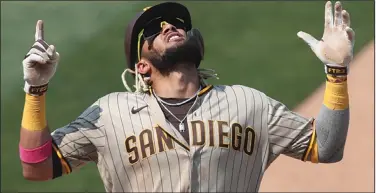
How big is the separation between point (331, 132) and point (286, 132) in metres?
0.25

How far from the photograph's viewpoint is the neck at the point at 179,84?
521 cm

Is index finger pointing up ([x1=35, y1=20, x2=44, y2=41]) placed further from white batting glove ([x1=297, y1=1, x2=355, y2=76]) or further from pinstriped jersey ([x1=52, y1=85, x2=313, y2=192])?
white batting glove ([x1=297, y1=1, x2=355, y2=76])

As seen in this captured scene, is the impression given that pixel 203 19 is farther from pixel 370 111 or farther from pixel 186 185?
pixel 186 185

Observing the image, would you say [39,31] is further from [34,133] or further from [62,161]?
[62,161]

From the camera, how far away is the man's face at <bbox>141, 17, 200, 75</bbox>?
5.20 m

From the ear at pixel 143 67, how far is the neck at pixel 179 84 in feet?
0.46

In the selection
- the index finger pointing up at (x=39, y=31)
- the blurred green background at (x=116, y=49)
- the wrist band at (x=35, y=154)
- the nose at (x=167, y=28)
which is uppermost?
the index finger pointing up at (x=39, y=31)

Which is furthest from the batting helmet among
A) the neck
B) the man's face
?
the neck

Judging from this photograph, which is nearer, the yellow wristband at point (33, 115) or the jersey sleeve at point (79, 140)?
the yellow wristband at point (33, 115)

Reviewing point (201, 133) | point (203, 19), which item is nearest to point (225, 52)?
point (203, 19)

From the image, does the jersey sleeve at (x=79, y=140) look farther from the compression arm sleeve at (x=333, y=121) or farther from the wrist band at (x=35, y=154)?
the compression arm sleeve at (x=333, y=121)

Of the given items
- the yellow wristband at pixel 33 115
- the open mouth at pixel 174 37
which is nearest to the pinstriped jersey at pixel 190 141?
the yellow wristband at pixel 33 115

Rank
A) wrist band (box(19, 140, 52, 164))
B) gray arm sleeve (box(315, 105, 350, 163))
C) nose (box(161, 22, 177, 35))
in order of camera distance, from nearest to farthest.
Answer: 1. wrist band (box(19, 140, 52, 164))
2. gray arm sleeve (box(315, 105, 350, 163))
3. nose (box(161, 22, 177, 35))

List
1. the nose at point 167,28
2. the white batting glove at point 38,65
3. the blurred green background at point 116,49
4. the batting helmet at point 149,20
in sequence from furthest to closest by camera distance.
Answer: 1. the blurred green background at point 116,49
2. the batting helmet at point 149,20
3. the nose at point 167,28
4. the white batting glove at point 38,65
